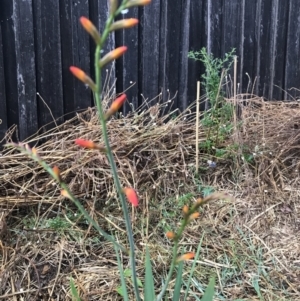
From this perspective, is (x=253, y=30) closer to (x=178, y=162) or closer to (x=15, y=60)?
(x=178, y=162)

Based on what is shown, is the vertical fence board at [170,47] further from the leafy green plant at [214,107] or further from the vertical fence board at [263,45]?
the vertical fence board at [263,45]

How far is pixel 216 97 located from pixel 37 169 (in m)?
0.94

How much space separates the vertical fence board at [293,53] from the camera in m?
2.84

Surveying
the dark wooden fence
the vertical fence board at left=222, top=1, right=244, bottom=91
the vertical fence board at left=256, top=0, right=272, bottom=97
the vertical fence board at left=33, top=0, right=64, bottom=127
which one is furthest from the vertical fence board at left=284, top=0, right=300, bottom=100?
the vertical fence board at left=33, top=0, right=64, bottom=127

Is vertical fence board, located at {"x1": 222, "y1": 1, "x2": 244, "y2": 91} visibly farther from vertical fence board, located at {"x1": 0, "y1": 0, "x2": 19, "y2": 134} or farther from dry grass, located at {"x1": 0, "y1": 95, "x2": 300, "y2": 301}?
vertical fence board, located at {"x1": 0, "y1": 0, "x2": 19, "y2": 134}

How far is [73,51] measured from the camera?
2.45m

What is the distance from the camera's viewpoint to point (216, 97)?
8.21ft

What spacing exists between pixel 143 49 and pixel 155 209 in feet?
2.98

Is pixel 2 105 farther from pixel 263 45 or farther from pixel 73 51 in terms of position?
pixel 263 45

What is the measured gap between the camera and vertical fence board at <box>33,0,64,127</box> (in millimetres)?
2369

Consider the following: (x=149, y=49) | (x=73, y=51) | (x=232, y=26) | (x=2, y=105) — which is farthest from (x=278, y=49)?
(x=2, y=105)

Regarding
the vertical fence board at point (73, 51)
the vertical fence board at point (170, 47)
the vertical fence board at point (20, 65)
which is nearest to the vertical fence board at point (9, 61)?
the vertical fence board at point (20, 65)

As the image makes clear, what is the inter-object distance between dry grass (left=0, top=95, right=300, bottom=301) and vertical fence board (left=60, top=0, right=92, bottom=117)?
0.28 feet

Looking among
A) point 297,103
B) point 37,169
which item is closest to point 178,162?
point 37,169
